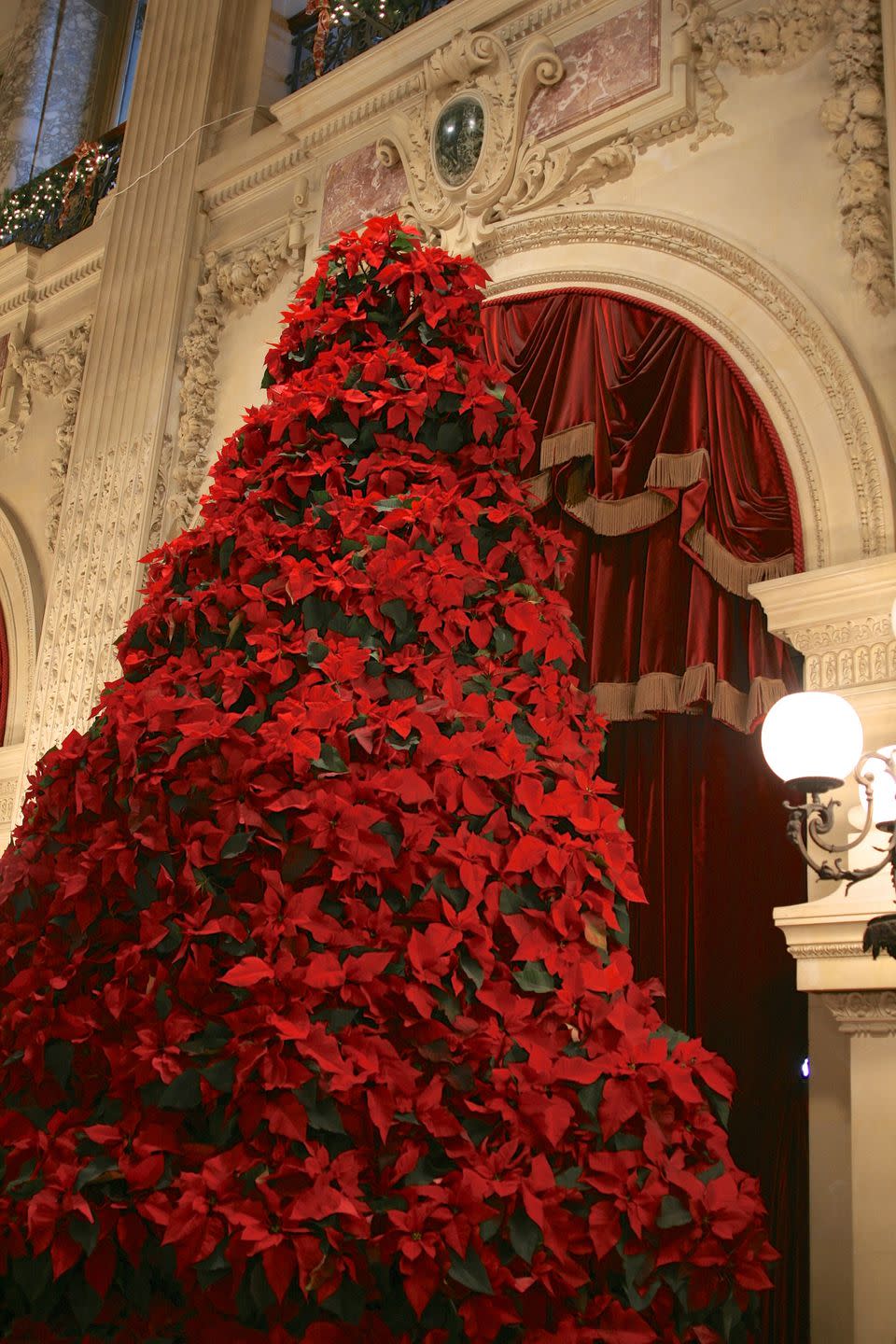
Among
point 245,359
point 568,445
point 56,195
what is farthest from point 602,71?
point 56,195

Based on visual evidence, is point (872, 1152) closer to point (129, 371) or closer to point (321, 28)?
point (129, 371)

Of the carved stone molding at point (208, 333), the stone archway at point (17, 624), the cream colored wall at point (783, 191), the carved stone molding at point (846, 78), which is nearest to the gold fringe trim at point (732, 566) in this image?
the cream colored wall at point (783, 191)

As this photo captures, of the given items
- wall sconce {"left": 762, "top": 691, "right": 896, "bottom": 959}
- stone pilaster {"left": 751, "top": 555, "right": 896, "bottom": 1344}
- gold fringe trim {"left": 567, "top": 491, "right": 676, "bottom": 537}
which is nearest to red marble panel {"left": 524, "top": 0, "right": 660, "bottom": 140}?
gold fringe trim {"left": 567, "top": 491, "right": 676, "bottom": 537}

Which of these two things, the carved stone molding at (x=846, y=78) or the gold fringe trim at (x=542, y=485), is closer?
the carved stone molding at (x=846, y=78)

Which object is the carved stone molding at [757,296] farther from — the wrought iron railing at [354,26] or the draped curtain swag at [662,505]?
the wrought iron railing at [354,26]

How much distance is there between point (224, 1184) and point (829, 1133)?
5.19 feet

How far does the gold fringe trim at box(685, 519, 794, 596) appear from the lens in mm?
3035

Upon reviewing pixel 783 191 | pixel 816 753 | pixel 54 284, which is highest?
pixel 54 284

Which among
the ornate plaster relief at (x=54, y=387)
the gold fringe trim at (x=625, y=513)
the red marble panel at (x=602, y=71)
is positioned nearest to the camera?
the gold fringe trim at (x=625, y=513)

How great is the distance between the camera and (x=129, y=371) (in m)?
4.92

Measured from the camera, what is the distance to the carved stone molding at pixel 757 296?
298 centimetres

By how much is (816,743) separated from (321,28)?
155 inches

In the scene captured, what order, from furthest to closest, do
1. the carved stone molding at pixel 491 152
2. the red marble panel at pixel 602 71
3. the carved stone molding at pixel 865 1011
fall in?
the carved stone molding at pixel 491 152 → the red marble panel at pixel 602 71 → the carved stone molding at pixel 865 1011

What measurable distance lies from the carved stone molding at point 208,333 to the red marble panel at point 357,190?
122 millimetres
